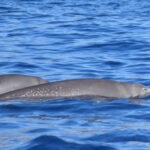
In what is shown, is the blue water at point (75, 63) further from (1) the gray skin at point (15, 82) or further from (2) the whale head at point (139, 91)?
(1) the gray skin at point (15, 82)

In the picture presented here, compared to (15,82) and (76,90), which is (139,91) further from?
(15,82)

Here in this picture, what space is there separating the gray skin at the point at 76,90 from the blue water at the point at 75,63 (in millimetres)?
244

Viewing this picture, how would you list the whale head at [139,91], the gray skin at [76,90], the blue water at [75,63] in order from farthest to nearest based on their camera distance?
the whale head at [139,91], the gray skin at [76,90], the blue water at [75,63]

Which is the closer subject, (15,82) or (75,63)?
(15,82)

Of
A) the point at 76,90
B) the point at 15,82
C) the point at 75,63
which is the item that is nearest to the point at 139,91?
the point at 76,90

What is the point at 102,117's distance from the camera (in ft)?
27.0

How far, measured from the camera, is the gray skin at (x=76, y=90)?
364 inches

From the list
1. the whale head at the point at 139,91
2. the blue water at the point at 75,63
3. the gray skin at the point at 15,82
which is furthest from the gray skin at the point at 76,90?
the gray skin at the point at 15,82

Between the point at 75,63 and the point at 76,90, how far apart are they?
4.39 metres

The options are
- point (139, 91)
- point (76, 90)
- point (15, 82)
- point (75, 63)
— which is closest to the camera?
point (76, 90)

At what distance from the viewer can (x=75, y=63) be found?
45.2 feet

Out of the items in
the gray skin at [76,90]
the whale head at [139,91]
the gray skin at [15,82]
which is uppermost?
the gray skin at [15,82]

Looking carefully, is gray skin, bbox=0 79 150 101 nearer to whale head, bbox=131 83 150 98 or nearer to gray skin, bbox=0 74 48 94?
whale head, bbox=131 83 150 98

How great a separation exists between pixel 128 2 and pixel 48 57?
1724 centimetres
